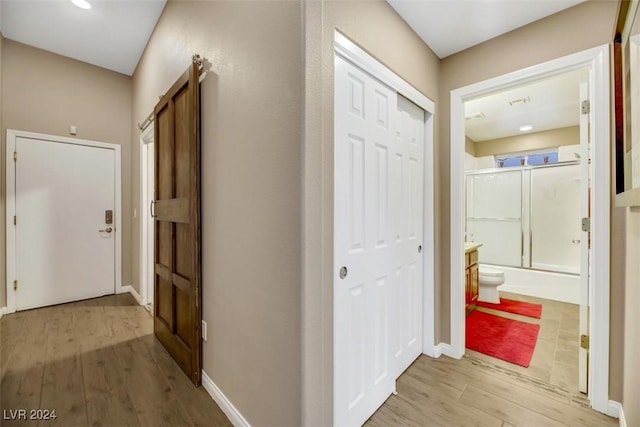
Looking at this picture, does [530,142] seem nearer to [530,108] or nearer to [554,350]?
[530,108]

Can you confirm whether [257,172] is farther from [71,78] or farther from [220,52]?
[71,78]

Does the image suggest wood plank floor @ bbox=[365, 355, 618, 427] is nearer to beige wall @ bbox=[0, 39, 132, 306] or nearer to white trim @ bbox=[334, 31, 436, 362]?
white trim @ bbox=[334, 31, 436, 362]

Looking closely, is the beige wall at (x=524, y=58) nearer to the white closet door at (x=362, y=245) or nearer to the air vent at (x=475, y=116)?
the white closet door at (x=362, y=245)

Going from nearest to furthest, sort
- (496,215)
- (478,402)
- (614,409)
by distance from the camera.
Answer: (614,409)
(478,402)
(496,215)

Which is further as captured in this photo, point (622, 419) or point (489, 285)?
point (489, 285)

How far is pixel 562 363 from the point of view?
2080 millimetres

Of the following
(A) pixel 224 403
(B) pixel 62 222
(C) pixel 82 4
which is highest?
(C) pixel 82 4

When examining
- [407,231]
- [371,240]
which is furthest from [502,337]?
[371,240]

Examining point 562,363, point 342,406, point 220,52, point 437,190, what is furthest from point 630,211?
point 220,52

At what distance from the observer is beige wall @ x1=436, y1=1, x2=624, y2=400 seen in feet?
5.04

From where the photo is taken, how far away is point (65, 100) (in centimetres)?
319

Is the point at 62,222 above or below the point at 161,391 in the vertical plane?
above

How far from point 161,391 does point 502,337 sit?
9.53 ft

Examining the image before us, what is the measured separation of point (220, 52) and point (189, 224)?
1089 millimetres
